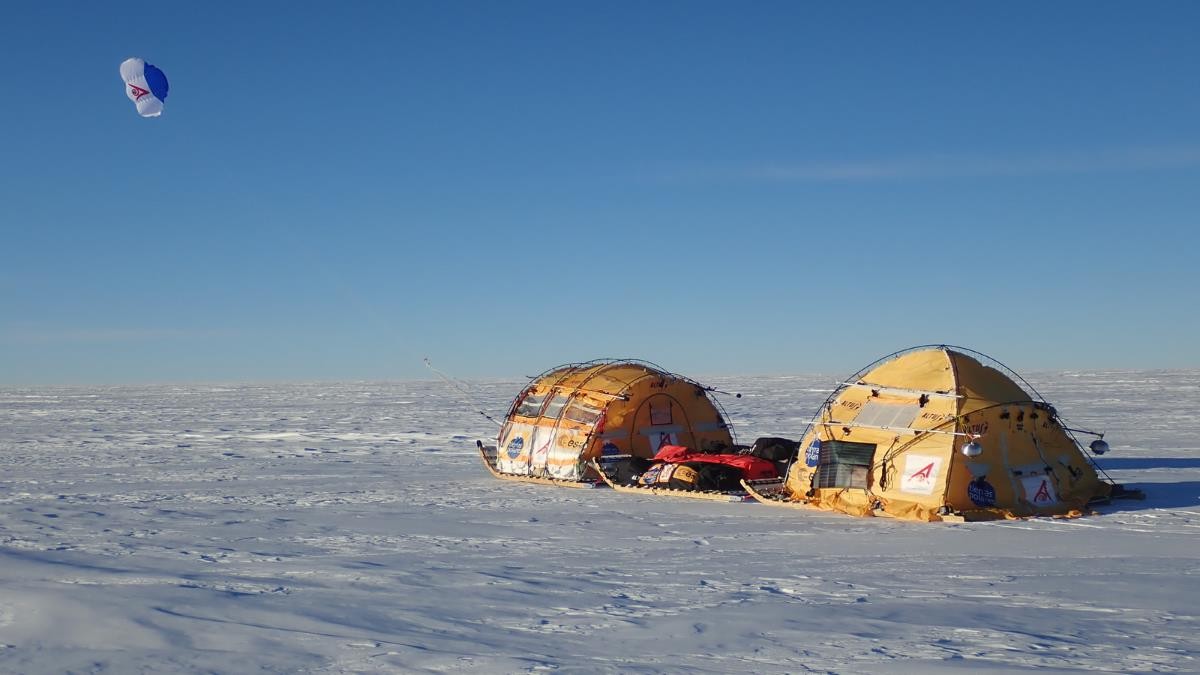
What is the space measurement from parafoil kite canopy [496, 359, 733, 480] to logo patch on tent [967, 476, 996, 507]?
5265 mm

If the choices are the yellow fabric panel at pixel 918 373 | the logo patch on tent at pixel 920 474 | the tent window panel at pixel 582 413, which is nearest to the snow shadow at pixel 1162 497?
the logo patch on tent at pixel 920 474

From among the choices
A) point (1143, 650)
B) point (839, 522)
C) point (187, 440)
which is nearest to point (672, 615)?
point (1143, 650)

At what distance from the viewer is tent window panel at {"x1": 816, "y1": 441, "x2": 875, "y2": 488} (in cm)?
1471

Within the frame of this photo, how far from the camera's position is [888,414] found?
14898mm

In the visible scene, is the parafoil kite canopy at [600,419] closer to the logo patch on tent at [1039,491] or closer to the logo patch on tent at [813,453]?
the logo patch on tent at [813,453]

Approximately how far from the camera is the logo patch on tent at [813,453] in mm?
15336

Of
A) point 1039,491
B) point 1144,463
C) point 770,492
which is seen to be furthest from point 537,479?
point 1144,463

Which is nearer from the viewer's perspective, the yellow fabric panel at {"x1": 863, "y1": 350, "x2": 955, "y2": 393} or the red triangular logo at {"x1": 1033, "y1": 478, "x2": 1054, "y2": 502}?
the red triangular logo at {"x1": 1033, "y1": 478, "x2": 1054, "y2": 502}

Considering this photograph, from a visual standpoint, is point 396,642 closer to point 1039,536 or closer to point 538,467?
point 1039,536

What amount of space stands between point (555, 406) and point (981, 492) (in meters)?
7.59

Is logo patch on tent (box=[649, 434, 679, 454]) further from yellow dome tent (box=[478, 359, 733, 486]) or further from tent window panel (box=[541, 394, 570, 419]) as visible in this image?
tent window panel (box=[541, 394, 570, 419])

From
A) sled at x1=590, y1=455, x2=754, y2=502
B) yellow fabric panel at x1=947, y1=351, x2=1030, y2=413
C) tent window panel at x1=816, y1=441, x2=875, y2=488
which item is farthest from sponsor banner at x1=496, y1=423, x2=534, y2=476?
yellow fabric panel at x1=947, y1=351, x2=1030, y2=413

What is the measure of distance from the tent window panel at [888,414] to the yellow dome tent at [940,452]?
0.6 inches

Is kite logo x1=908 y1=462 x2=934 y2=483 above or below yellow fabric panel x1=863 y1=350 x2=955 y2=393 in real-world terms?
below
